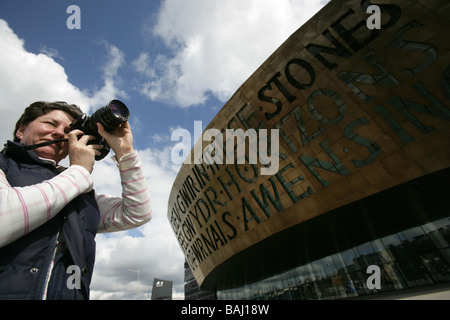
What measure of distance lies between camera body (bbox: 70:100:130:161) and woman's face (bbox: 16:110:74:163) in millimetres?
124

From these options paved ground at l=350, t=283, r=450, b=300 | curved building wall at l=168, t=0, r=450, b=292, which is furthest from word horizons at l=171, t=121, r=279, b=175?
paved ground at l=350, t=283, r=450, b=300

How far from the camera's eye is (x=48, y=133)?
6.43 feet

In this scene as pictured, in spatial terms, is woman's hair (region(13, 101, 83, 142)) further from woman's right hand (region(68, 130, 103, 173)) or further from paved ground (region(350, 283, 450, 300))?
paved ground (region(350, 283, 450, 300))

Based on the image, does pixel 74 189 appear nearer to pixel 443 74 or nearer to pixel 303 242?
pixel 443 74

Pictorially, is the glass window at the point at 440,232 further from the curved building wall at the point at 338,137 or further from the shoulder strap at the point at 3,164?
the shoulder strap at the point at 3,164

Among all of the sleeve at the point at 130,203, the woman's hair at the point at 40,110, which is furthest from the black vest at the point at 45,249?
the woman's hair at the point at 40,110

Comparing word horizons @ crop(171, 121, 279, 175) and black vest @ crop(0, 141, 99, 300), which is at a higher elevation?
word horizons @ crop(171, 121, 279, 175)

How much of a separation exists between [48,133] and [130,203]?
0.98 metres

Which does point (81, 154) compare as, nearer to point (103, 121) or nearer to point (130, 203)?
point (103, 121)

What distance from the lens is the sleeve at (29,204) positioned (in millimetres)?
1064

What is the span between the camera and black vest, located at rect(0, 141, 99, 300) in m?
1.15

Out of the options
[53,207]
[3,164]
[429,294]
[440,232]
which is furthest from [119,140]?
[440,232]

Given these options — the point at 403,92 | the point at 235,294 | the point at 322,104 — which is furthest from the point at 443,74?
the point at 235,294
